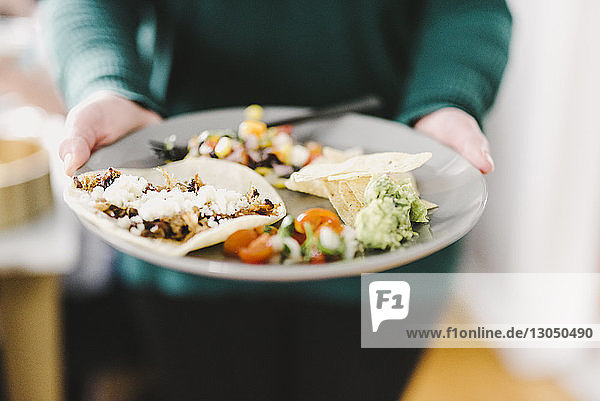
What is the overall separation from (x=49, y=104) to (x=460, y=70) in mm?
1073

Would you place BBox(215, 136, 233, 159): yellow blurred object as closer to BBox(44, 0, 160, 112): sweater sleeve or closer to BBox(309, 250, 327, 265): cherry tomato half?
BBox(44, 0, 160, 112): sweater sleeve

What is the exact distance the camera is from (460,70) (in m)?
1.06

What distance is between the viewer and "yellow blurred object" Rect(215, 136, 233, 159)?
3.13 ft

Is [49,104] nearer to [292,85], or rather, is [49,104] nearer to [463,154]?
[292,85]

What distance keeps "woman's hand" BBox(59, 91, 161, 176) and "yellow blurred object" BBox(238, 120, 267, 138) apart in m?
0.16

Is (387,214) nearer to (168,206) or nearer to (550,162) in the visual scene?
(168,206)

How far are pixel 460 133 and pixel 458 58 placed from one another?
193 millimetres

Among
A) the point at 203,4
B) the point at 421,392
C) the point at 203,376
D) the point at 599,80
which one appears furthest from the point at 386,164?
the point at 421,392

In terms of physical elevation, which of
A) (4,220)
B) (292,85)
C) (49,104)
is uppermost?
(292,85)

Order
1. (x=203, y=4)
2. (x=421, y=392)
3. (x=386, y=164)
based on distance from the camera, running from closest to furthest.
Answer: (x=386, y=164)
(x=203, y=4)
(x=421, y=392)

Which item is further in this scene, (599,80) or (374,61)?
(599,80)

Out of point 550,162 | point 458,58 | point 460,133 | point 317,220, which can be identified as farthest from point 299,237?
point 550,162

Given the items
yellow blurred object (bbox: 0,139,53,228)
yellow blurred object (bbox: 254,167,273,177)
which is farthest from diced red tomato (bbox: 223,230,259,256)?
yellow blurred object (bbox: 0,139,53,228)

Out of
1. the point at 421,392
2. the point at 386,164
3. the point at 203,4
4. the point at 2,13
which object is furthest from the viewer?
the point at 421,392
